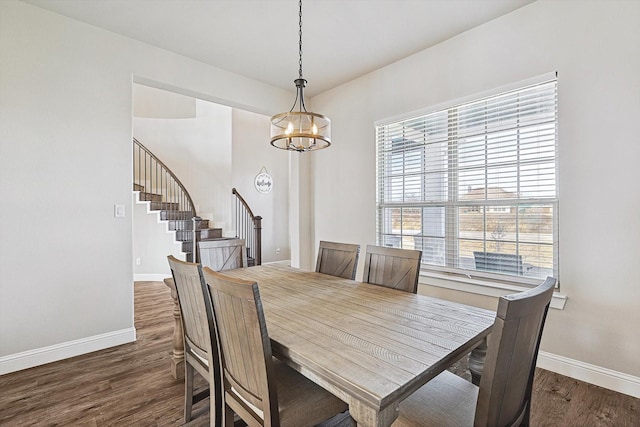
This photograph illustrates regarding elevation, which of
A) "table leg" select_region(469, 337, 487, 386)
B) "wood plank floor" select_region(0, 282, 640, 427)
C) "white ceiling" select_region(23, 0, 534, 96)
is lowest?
"wood plank floor" select_region(0, 282, 640, 427)

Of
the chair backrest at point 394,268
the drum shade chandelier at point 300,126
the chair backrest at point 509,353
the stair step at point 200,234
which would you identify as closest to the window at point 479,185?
the chair backrest at point 394,268

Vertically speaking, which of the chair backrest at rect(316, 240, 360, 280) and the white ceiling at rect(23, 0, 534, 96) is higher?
the white ceiling at rect(23, 0, 534, 96)

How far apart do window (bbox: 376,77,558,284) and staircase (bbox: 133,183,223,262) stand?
3.65 meters

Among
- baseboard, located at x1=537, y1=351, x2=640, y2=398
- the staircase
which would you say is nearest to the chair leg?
baseboard, located at x1=537, y1=351, x2=640, y2=398

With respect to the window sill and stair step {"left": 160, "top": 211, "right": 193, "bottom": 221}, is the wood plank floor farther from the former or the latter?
stair step {"left": 160, "top": 211, "right": 193, "bottom": 221}

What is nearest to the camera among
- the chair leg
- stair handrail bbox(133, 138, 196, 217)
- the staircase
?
the chair leg

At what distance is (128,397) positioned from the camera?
2.06 metres

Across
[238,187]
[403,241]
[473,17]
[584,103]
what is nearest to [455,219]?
[403,241]

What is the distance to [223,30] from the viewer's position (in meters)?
2.82

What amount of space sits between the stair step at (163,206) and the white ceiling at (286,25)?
3300 mm

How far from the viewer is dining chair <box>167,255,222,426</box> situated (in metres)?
1.45

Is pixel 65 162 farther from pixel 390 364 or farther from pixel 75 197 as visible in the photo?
pixel 390 364

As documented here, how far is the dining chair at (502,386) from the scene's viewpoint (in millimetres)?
952

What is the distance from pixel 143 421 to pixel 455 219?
111 inches
